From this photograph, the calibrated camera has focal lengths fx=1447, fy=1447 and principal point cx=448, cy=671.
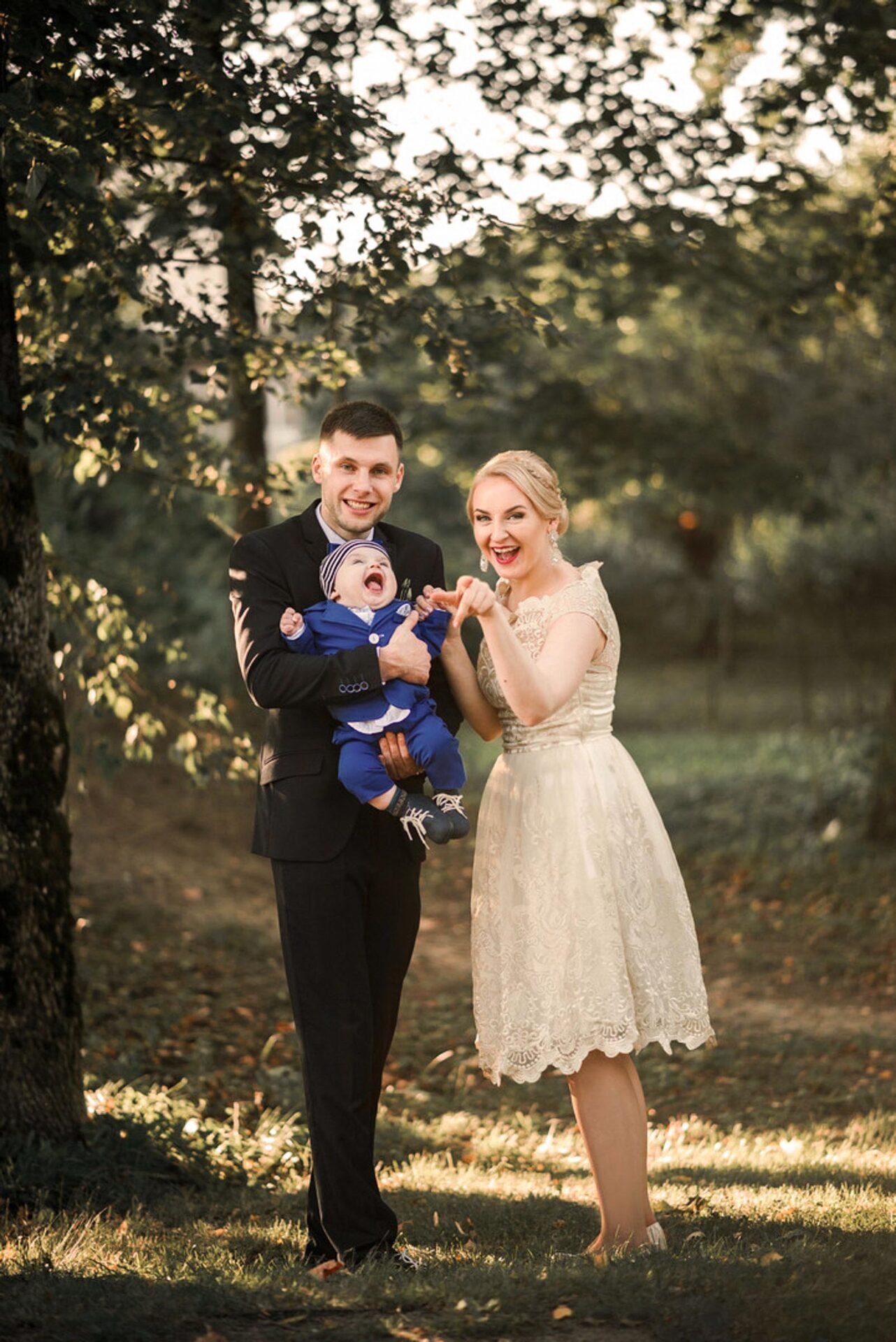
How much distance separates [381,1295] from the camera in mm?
3828

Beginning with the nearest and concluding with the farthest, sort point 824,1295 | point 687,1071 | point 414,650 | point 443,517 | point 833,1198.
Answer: point 824,1295 < point 414,650 < point 833,1198 < point 687,1071 < point 443,517

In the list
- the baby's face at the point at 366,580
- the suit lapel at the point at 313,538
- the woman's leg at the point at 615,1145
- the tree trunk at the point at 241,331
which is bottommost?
the woman's leg at the point at 615,1145

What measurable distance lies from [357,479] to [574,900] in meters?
1.39

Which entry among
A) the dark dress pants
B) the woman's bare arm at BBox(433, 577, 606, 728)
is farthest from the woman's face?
the dark dress pants

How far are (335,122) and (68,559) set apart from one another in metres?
3.13

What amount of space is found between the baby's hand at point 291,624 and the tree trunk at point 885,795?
363 inches

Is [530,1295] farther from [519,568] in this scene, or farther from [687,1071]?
[687,1071]

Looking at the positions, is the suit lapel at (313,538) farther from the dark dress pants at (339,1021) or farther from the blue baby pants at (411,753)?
the dark dress pants at (339,1021)

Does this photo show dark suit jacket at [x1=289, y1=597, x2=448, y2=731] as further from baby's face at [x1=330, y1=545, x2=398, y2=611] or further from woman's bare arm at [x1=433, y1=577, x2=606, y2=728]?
woman's bare arm at [x1=433, y1=577, x2=606, y2=728]

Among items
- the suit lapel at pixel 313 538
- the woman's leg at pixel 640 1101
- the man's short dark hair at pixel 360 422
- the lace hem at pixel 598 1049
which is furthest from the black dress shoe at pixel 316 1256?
the man's short dark hair at pixel 360 422

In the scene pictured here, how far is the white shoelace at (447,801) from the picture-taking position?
13.4 feet

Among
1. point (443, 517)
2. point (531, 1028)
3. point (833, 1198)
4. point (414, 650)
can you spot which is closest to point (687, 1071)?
point (833, 1198)

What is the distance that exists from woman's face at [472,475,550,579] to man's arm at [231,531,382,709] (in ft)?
2.06

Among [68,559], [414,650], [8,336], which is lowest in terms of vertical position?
[414,650]
